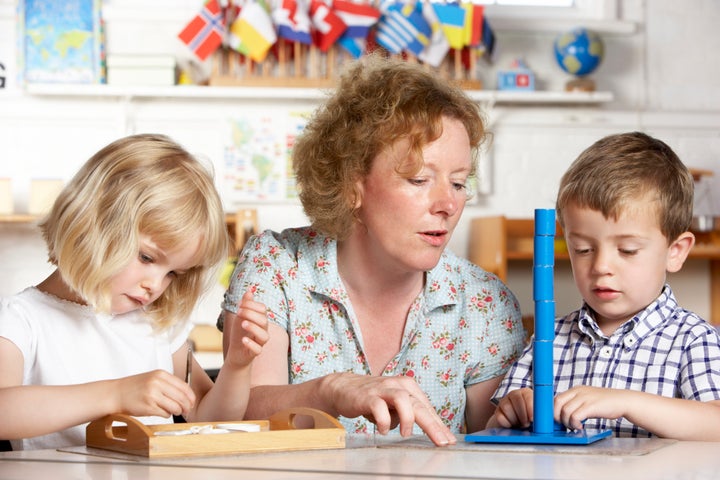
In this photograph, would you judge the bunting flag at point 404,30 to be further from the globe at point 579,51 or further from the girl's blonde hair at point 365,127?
the girl's blonde hair at point 365,127

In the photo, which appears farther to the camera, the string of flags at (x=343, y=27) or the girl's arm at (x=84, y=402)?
the string of flags at (x=343, y=27)

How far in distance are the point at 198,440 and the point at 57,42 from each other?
3.50 meters

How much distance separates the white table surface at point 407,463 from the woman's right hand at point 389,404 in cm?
3

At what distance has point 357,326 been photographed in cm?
183

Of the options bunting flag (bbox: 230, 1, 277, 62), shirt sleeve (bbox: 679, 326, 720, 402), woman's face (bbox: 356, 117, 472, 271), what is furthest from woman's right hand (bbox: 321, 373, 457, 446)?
bunting flag (bbox: 230, 1, 277, 62)

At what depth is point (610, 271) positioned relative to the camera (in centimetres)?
162

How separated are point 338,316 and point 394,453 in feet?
2.25

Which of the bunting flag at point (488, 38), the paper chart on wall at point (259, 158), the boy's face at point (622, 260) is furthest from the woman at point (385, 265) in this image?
the bunting flag at point (488, 38)

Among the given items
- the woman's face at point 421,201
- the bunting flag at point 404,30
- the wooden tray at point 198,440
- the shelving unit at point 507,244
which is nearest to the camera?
the wooden tray at point 198,440

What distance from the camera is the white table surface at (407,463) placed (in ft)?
3.31

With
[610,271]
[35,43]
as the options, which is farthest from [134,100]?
[610,271]

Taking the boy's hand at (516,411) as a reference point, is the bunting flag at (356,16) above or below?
above

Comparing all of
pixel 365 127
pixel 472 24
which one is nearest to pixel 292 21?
pixel 472 24

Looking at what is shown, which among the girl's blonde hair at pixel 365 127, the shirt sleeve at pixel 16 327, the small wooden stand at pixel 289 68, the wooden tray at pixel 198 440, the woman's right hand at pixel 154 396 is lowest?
the wooden tray at pixel 198 440
